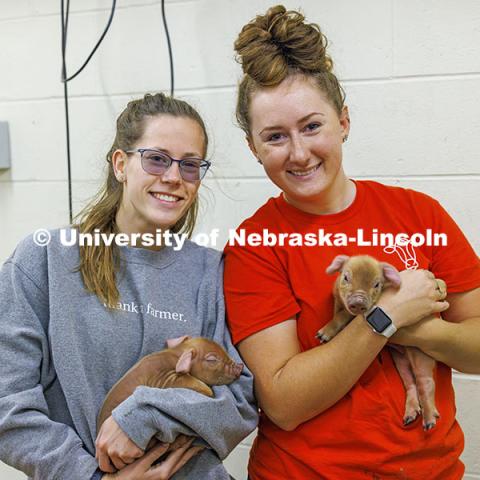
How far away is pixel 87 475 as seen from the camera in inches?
44.4

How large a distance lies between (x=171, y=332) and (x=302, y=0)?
1054 mm

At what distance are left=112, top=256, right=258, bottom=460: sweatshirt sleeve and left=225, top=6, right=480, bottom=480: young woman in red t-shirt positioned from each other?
7 centimetres

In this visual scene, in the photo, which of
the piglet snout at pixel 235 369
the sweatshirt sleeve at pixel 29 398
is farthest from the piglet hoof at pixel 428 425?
the sweatshirt sleeve at pixel 29 398

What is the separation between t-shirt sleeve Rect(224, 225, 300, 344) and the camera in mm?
1219

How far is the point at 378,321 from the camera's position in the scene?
3.65 ft

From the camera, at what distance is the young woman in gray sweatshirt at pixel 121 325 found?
1.12 metres

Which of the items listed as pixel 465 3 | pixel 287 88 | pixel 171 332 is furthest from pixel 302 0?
pixel 171 332

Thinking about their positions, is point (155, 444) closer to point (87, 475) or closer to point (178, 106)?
point (87, 475)

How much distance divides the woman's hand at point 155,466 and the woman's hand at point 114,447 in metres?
0.01

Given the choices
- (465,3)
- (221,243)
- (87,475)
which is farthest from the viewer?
(221,243)

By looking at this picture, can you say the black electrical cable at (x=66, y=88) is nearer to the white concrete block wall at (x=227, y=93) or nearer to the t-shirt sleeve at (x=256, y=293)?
the white concrete block wall at (x=227, y=93)

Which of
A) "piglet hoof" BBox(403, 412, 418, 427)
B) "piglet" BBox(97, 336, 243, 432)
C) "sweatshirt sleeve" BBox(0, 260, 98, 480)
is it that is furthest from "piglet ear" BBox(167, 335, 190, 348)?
"piglet hoof" BBox(403, 412, 418, 427)

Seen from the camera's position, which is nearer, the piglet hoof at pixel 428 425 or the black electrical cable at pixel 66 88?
the piglet hoof at pixel 428 425

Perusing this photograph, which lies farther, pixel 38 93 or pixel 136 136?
pixel 38 93
